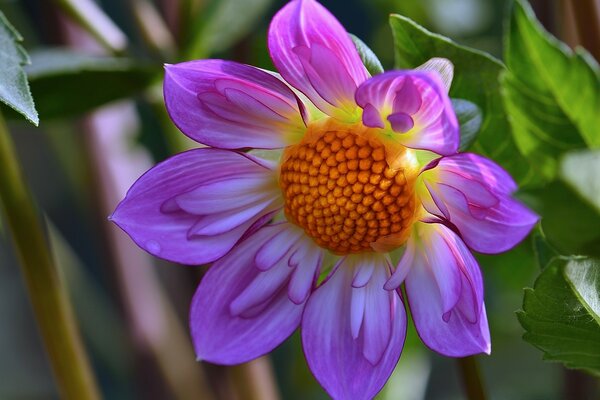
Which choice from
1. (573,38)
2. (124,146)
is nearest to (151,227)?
(573,38)

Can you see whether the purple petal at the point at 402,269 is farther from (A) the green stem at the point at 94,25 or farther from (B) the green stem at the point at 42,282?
(A) the green stem at the point at 94,25

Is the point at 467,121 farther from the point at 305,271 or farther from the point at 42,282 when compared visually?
the point at 42,282

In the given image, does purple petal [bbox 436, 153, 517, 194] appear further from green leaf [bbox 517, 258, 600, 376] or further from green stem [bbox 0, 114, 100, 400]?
green stem [bbox 0, 114, 100, 400]

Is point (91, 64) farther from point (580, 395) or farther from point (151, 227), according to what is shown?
point (580, 395)

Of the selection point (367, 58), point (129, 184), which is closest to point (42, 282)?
point (367, 58)

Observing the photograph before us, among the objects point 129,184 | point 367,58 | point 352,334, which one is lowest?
point 129,184

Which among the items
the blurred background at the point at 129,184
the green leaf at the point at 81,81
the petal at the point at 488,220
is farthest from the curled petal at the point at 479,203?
the green leaf at the point at 81,81

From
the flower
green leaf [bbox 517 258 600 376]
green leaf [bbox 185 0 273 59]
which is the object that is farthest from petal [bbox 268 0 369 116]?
green leaf [bbox 185 0 273 59]
